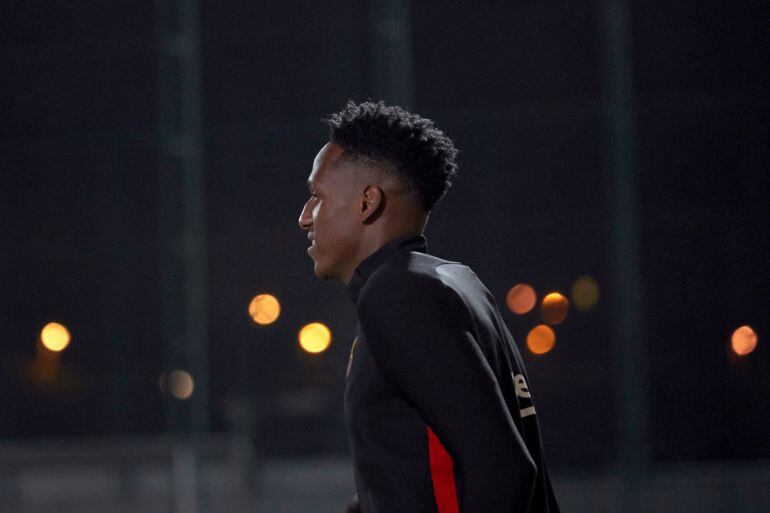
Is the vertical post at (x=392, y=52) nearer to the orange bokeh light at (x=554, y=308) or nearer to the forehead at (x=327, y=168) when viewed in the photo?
the orange bokeh light at (x=554, y=308)

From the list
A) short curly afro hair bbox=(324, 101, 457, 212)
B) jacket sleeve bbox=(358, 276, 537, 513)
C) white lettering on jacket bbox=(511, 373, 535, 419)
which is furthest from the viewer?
short curly afro hair bbox=(324, 101, 457, 212)

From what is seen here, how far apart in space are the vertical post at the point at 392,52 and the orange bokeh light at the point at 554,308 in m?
1.50

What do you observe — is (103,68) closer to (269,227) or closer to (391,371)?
(269,227)

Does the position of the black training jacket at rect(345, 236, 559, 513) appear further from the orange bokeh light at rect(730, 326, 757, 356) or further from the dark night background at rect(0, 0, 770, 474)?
the orange bokeh light at rect(730, 326, 757, 356)

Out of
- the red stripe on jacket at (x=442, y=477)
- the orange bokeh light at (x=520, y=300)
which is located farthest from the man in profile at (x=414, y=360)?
the orange bokeh light at (x=520, y=300)

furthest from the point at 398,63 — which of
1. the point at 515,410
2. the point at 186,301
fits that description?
the point at 515,410

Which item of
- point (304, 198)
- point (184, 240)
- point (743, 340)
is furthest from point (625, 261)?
point (184, 240)

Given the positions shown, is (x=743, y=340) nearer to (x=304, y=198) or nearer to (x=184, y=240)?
(x=304, y=198)

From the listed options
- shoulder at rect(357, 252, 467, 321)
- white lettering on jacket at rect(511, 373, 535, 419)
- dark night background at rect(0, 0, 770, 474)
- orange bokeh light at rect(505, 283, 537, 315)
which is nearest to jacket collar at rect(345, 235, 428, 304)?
shoulder at rect(357, 252, 467, 321)

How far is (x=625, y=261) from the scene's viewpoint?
7.54 metres

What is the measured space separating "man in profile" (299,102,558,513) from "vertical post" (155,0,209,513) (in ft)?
19.4

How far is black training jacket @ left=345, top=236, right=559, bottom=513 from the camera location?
1.66 metres

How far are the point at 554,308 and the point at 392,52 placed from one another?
1.90m

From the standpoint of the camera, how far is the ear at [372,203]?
194 centimetres
